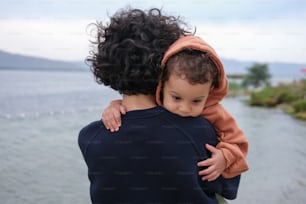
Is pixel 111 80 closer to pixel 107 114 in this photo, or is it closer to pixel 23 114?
pixel 107 114

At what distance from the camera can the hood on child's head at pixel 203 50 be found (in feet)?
1.88

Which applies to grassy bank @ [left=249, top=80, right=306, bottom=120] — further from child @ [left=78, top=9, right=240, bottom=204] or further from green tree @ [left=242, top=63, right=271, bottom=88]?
child @ [left=78, top=9, right=240, bottom=204]

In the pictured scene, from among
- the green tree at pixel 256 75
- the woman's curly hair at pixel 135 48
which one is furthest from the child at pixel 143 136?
the green tree at pixel 256 75

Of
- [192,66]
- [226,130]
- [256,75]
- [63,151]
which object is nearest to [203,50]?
[192,66]

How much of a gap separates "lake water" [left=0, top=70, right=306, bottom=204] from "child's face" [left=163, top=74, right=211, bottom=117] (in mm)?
429

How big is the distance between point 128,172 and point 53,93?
400cm

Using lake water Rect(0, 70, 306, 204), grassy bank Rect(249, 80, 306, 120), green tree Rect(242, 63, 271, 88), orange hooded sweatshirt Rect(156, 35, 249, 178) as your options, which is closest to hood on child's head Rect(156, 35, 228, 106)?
orange hooded sweatshirt Rect(156, 35, 249, 178)

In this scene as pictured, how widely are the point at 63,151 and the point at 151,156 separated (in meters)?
1.81

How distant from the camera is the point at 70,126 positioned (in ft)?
10.1

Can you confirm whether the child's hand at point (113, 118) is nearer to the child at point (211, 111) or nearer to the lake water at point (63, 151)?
the child at point (211, 111)

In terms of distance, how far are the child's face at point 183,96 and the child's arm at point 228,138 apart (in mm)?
34

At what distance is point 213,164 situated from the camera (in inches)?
23.9

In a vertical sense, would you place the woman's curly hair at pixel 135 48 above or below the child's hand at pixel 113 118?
above

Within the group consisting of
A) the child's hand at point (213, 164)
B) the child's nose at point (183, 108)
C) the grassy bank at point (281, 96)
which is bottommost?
the grassy bank at point (281, 96)
